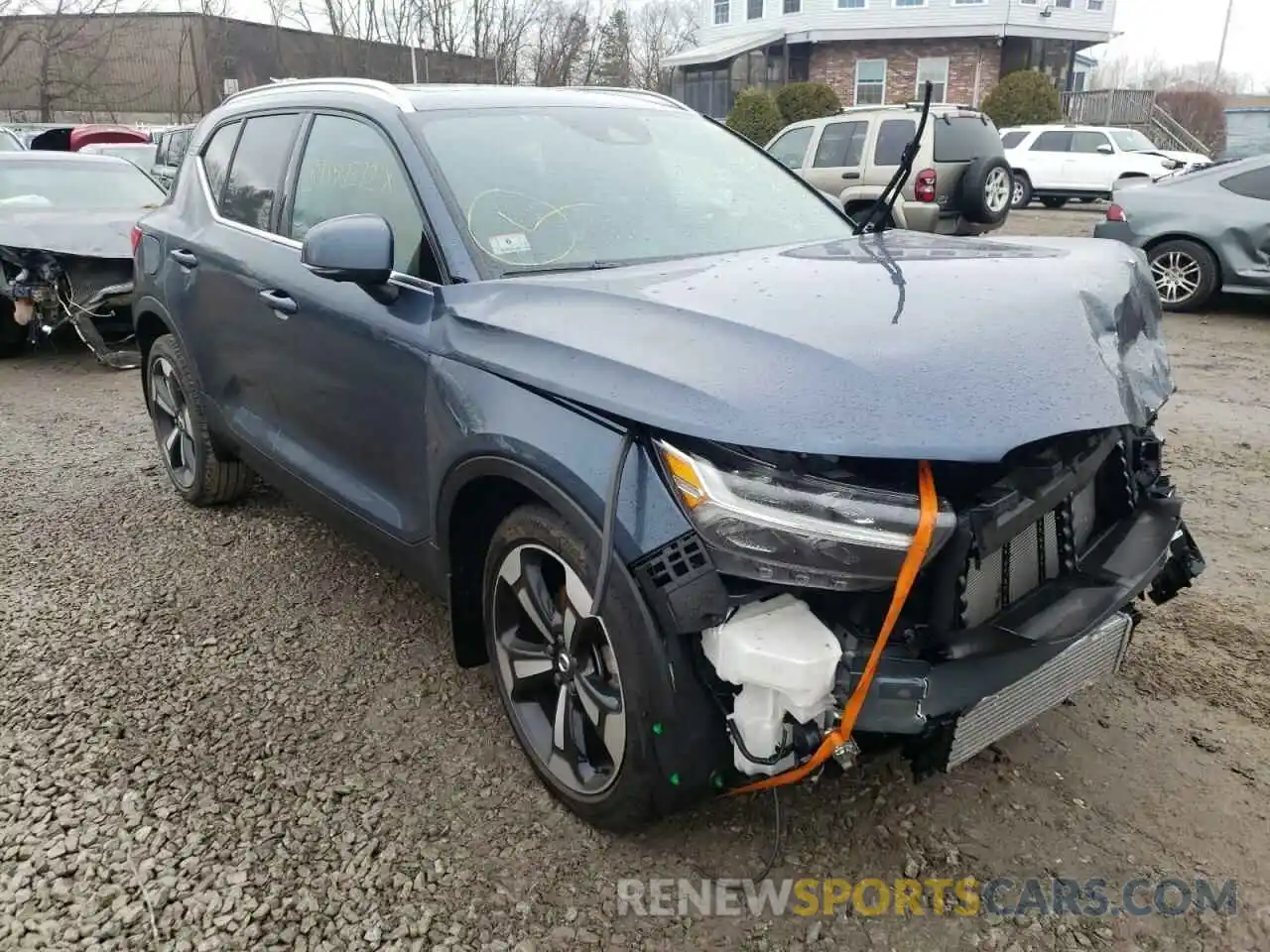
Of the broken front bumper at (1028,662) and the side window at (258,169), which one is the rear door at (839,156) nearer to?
the side window at (258,169)

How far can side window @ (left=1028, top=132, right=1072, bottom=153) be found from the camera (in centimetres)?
1977

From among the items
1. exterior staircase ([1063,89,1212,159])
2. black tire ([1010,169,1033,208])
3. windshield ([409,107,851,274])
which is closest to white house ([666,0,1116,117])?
exterior staircase ([1063,89,1212,159])

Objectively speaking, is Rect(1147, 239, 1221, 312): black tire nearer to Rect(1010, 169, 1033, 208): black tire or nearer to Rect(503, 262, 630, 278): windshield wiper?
Rect(503, 262, 630, 278): windshield wiper

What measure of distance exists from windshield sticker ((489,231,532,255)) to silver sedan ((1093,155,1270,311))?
7.17m

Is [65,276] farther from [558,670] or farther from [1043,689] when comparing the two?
[1043,689]

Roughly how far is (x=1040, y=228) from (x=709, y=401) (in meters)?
16.1

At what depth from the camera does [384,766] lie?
2.72 meters

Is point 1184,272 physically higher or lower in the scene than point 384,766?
higher

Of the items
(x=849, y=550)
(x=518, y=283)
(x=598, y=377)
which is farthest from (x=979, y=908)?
(x=518, y=283)

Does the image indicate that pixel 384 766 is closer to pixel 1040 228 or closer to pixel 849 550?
pixel 849 550

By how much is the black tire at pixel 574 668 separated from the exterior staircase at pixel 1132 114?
109ft

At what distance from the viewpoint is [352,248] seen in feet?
8.36

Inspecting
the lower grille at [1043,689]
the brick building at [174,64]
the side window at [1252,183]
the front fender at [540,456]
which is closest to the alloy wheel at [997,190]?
the side window at [1252,183]

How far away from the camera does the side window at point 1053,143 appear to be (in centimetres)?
1977
